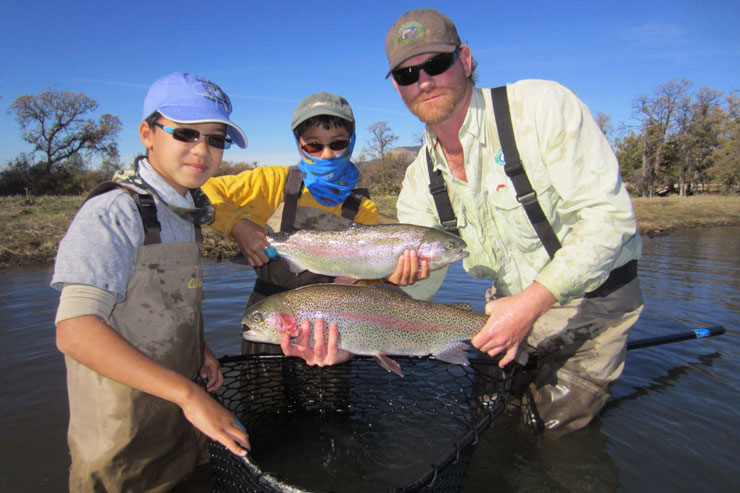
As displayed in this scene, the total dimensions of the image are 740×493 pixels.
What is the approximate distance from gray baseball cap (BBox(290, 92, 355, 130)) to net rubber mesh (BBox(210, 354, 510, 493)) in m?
2.10

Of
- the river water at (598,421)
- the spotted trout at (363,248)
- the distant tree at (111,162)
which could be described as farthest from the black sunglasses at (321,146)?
the distant tree at (111,162)

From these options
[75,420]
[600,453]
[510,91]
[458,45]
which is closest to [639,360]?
[600,453]

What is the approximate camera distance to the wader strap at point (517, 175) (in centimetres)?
302

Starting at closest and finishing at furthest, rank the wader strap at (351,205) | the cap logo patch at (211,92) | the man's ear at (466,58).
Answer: the cap logo patch at (211,92)
the man's ear at (466,58)
the wader strap at (351,205)

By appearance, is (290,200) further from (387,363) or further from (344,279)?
(387,363)

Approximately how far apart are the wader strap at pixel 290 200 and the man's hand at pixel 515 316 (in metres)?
2.21

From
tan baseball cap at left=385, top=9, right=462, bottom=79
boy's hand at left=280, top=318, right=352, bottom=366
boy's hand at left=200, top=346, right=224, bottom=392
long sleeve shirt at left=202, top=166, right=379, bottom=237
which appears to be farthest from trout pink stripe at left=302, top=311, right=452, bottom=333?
tan baseball cap at left=385, top=9, right=462, bottom=79

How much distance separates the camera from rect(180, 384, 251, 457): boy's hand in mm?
1957

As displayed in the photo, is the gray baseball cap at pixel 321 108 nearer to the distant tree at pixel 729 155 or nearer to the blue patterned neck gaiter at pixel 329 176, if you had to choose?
the blue patterned neck gaiter at pixel 329 176

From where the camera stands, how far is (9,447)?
3.73 meters

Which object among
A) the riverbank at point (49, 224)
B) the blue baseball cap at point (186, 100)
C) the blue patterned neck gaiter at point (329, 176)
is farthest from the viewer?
the riverbank at point (49, 224)

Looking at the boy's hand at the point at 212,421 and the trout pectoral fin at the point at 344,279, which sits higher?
the trout pectoral fin at the point at 344,279

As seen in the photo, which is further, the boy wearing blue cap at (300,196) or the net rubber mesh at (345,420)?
the boy wearing blue cap at (300,196)

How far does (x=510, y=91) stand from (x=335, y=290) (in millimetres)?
1985
